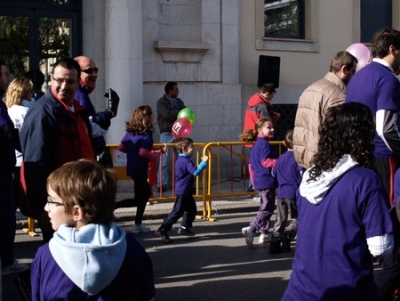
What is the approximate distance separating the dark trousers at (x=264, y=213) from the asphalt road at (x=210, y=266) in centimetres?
22

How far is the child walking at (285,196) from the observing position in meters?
8.48

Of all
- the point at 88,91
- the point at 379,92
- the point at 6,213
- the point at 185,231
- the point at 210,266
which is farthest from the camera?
the point at 185,231

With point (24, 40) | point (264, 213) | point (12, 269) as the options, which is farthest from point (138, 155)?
point (24, 40)

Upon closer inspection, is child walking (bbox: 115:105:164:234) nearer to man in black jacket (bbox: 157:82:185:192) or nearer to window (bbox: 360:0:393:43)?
man in black jacket (bbox: 157:82:185:192)

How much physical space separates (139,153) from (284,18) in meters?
7.91

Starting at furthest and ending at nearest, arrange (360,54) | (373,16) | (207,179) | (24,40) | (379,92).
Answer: (373,16) → (24,40) → (207,179) → (360,54) → (379,92)

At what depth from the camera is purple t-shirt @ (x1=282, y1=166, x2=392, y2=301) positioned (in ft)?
12.4

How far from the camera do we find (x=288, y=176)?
335 inches

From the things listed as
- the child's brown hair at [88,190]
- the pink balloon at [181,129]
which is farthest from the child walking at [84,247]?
the pink balloon at [181,129]

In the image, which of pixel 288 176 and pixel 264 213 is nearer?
pixel 288 176

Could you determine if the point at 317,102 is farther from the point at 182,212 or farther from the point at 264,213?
the point at 182,212

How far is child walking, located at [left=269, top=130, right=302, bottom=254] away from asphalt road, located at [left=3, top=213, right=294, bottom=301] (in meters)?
0.13

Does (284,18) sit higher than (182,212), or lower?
higher

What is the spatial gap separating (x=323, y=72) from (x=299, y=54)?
2.48 feet
